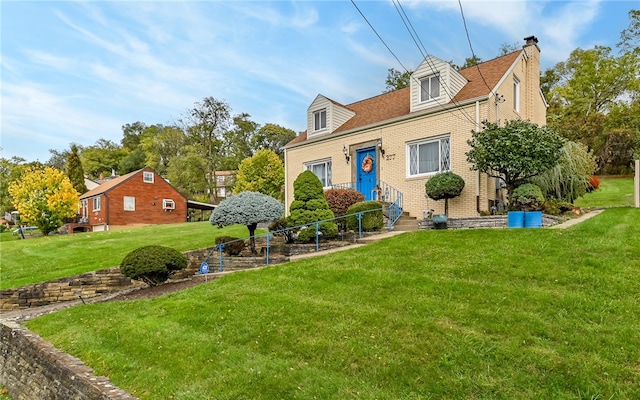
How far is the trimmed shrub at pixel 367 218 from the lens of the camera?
44.2 feet

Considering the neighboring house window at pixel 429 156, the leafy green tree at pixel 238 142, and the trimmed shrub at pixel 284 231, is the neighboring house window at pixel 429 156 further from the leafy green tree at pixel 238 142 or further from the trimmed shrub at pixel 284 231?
the leafy green tree at pixel 238 142

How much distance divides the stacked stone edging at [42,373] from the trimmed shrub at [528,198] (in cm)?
1084

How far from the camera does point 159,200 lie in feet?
121

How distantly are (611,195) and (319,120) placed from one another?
645 inches

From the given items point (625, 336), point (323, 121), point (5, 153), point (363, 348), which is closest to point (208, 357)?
point (363, 348)

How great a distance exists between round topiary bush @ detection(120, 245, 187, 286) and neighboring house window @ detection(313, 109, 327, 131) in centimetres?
1102

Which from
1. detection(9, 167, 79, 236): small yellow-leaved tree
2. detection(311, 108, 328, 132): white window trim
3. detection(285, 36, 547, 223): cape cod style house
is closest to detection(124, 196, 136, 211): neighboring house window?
detection(9, 167, 79, 236): small yellow-leaved tree

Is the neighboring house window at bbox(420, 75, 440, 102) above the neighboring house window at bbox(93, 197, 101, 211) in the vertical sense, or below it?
above

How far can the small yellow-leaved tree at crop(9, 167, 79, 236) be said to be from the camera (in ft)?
89.6

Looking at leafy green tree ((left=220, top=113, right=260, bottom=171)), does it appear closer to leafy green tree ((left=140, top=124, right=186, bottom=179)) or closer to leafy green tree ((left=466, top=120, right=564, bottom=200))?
leafy green tree ((left=140, top=124, right=186, bottom=179))

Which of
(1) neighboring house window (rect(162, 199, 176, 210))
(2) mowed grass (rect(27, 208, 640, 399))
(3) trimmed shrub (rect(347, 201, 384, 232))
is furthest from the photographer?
(1) neighboring house window (rect(162, 199, 176, 210))

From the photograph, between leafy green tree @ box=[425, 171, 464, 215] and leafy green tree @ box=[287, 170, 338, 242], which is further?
leafy green tree @ box=[425, 171, 464, 215]

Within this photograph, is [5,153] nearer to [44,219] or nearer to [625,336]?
[44,219]

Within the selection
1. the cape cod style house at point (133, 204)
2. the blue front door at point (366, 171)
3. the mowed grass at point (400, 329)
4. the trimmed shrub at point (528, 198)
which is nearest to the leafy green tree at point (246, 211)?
the mowed grass at point (400, 329)
